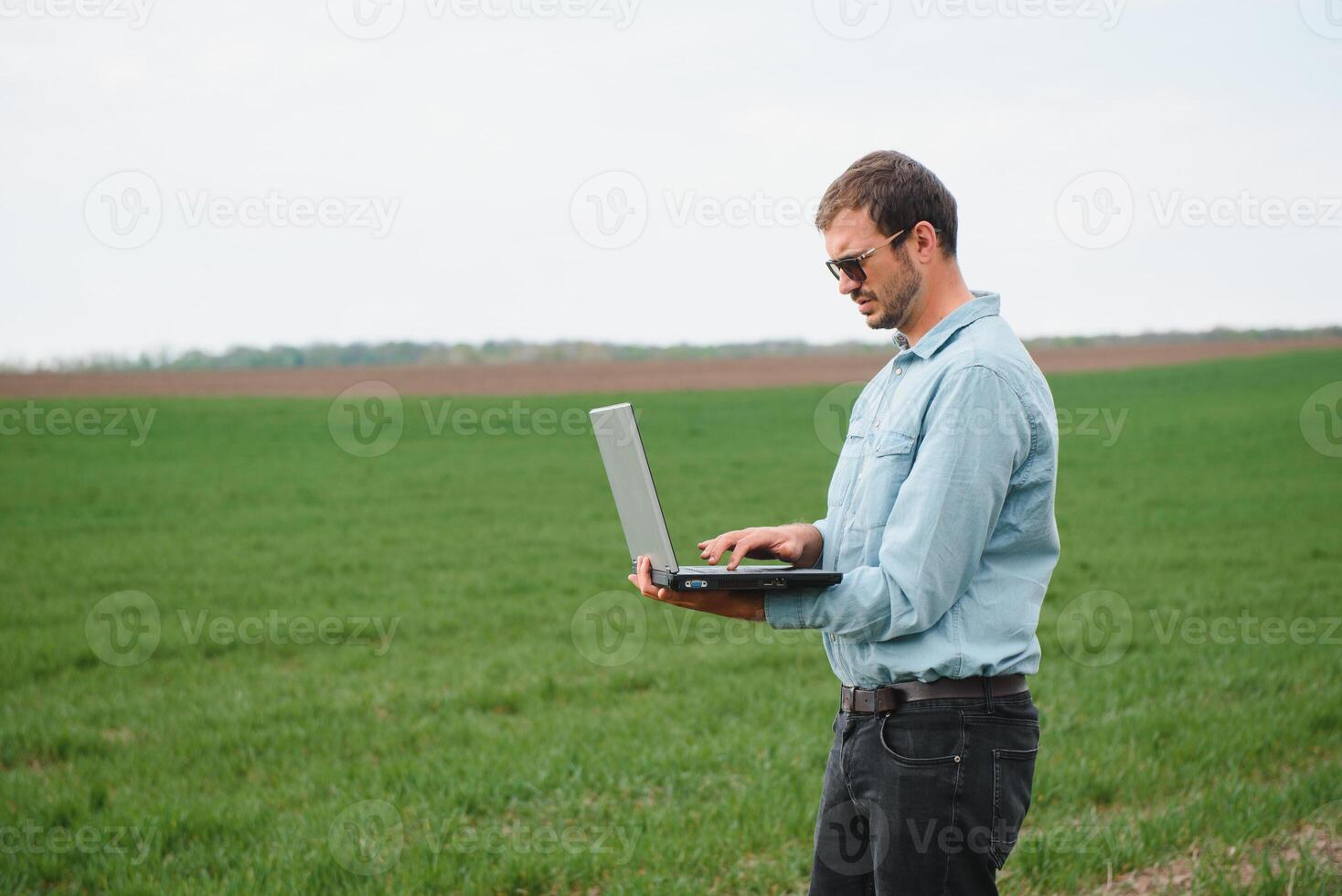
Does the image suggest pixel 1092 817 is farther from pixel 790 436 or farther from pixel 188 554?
pixel 790 436

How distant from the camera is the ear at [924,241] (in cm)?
268

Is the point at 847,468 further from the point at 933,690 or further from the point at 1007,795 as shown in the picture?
the point at 1007,795

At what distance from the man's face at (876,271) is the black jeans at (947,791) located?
94 cm

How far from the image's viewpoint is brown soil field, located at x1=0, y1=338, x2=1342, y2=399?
40344 millimetres

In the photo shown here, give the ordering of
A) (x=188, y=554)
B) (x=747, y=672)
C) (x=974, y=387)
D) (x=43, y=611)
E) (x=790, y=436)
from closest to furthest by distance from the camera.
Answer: (x=974, y=387) → (x=747, y=672) → (x=43, y=611) → (x=188, y=554) → (x=790, y=436)

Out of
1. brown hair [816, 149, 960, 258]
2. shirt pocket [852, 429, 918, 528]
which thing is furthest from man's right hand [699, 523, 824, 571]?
brown hair [816, 149, 960, 258]

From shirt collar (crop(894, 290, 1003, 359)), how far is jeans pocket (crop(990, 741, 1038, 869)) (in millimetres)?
958

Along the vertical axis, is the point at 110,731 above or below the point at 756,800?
above

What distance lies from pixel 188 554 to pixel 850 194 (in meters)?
14.2

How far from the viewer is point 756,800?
18.6 ft

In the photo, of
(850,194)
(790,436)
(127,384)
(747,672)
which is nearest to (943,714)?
(850,194)

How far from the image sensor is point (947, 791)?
8.59ft

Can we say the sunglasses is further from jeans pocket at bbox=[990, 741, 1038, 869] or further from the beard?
jeans pocket at bbox=[990, 741, 1038, 869]

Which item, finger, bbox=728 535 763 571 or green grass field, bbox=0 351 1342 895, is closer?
finger, bbox=728 535 763 571
